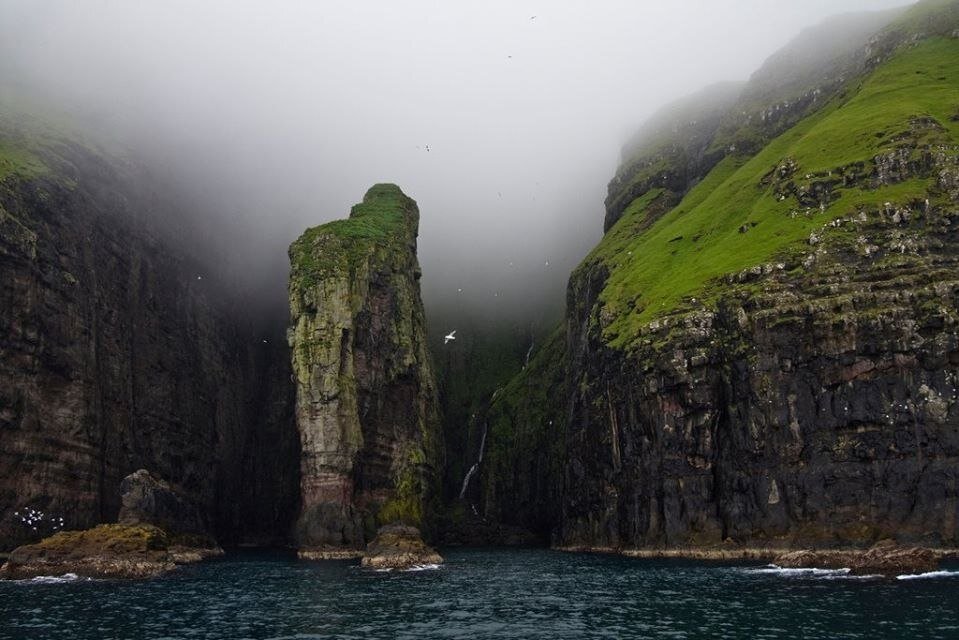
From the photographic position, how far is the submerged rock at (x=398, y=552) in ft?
303

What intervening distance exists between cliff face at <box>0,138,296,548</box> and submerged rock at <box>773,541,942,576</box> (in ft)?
312

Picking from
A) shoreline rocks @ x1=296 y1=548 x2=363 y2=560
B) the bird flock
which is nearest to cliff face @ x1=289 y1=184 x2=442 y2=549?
shoreline rocks @ x1=296 y1=548 x2=363 y2=560

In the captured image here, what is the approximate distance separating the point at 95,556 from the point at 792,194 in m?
106

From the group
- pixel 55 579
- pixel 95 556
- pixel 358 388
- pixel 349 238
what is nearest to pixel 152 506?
pixel 95 556

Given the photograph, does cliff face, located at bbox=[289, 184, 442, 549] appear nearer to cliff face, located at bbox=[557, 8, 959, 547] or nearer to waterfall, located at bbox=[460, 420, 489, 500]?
waterfall, located at bbox=[460, 420, 489, 500]

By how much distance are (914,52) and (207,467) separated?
163975mm

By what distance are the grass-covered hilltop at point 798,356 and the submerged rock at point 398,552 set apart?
1188 inches

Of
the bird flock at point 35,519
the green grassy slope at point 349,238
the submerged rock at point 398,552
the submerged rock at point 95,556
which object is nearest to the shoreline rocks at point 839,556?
the submerged rock at point 398,552

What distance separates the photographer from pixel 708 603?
5169cm

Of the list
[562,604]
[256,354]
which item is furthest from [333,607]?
[256,354]

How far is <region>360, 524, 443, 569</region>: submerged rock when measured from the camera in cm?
9231

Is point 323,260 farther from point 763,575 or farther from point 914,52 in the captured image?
point 914,52

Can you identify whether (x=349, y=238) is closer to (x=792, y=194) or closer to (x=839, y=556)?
(x=792, y=194)

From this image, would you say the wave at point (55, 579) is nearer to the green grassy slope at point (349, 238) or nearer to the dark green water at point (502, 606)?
the dark green water at point (502, 606)
